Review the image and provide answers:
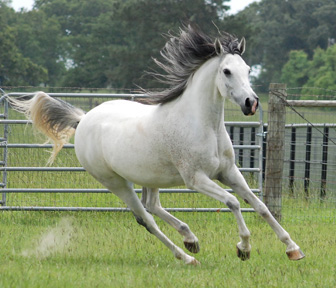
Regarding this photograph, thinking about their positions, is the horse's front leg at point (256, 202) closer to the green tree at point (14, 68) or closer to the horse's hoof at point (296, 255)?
the horse's hoof at point (296, 255)

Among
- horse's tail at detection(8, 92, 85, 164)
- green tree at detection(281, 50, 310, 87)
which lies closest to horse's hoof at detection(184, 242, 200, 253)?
horse's tail at detection(8, 92, 85, 164)

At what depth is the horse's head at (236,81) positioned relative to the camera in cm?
602

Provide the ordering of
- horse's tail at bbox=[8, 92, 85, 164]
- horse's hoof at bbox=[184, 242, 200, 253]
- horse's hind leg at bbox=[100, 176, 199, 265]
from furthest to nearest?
horse's tail at bbox=[8, 92, 85, 164], horse's hind leg at bbox=[100, 176, 199, 265], horse's hoof at bbox=[184, 242, 200, 253]

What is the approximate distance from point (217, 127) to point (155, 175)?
78 cm

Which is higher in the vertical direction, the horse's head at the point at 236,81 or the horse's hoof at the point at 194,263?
the horse's head at the point at 236,81

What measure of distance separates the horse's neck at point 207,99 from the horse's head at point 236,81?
0.13m

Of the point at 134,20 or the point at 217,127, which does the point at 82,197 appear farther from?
the point at 134,20

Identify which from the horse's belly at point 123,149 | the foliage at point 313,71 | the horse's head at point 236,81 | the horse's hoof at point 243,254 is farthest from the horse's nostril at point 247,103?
the foliage at point 313,71

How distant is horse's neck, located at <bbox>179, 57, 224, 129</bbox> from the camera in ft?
21.4

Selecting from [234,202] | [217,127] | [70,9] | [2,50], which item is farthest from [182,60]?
[70,9]

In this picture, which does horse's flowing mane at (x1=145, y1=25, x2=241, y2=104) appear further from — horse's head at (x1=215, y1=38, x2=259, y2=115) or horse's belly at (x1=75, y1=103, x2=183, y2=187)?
horse's belly at (x1=75, y1=103, x2=183, y2=187)

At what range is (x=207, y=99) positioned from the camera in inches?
258

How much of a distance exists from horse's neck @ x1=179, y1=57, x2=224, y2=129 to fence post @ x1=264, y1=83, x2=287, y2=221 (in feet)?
11.0

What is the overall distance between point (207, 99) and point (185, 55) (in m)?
0.54
